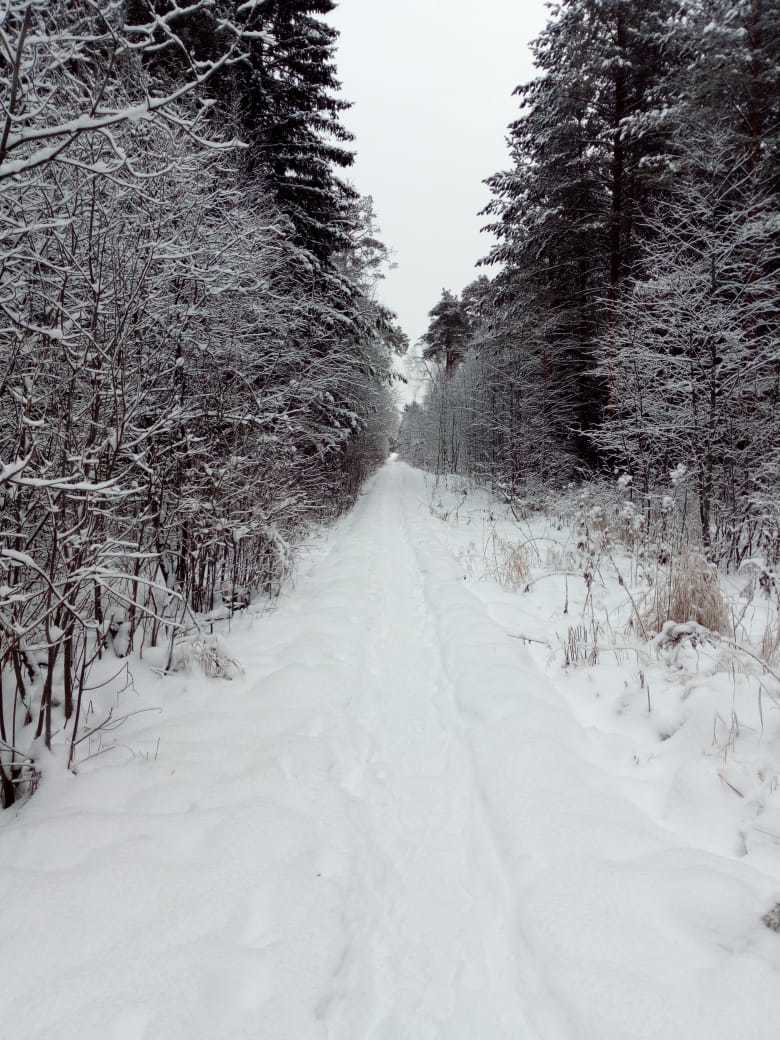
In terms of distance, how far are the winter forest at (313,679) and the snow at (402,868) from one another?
0.04 ft

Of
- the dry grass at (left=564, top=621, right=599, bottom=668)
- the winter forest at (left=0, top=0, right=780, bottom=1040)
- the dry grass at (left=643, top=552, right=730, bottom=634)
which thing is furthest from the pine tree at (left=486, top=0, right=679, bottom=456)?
the dry grass at (left=564, top=621, right=599, bottom=668)

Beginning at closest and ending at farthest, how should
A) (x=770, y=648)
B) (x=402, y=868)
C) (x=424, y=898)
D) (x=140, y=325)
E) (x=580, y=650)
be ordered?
(x=424, y=898) → (x=402, y=868) → (x=140, y=325) → (x=770, y=648) → (x=580, y=650)

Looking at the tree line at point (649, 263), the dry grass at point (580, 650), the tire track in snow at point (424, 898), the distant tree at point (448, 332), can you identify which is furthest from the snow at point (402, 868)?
the distant tree at point (448, 332)

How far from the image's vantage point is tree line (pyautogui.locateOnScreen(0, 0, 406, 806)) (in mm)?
1802

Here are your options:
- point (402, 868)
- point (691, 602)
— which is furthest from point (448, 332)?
point (402, 868)

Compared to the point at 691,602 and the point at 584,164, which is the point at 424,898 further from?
the point at 584,164

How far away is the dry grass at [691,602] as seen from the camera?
3695mm

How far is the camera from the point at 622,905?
1647 millimetres

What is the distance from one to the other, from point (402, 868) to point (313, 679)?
169 centimetres

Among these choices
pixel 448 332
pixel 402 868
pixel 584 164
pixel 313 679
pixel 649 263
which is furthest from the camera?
pixel 448 332

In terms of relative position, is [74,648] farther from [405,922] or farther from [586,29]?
[586,29]

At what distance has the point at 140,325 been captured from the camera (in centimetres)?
299

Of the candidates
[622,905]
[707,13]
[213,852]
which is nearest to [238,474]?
[213,852]

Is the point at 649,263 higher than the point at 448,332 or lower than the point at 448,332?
lower
